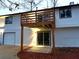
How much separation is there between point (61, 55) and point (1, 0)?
742 centimetres

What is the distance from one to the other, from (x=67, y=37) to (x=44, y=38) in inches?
123

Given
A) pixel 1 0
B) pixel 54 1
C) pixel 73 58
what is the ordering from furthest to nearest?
pixel 54 1
pixel 73 58
pixel 1 0

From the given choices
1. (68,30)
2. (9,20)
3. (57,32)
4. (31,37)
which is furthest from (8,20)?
(68,30)

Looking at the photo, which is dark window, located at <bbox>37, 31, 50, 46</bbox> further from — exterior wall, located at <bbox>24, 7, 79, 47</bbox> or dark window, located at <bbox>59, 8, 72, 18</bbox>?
dark window, located at <bbox>59, 8, 72, 18</bbox>

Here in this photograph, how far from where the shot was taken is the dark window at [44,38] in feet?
80.4

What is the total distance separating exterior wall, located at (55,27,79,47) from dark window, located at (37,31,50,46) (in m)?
1.33

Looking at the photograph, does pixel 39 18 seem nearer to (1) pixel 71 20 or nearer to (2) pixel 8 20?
(1) pixel 71 20

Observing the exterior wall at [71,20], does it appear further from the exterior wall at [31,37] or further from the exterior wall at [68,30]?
the exterior wall at [31,37]

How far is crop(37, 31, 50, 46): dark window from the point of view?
24.5m

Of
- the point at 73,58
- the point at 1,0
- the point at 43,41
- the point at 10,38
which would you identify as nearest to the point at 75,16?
the point at 43,41

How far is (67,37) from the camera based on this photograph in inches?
921

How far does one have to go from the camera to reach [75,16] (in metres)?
22.7

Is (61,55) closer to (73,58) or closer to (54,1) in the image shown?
(73,58)

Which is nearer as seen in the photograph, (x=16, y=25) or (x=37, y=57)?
(x=37, y=57)
